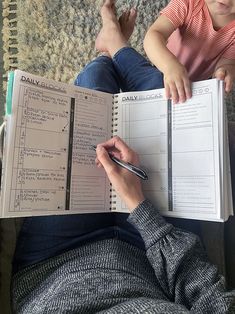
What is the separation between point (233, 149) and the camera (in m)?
0.82

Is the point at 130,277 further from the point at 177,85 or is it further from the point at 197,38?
the point at 197,38

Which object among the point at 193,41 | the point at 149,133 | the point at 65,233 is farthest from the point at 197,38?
the point at 65,233

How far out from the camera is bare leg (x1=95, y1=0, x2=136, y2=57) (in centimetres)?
98

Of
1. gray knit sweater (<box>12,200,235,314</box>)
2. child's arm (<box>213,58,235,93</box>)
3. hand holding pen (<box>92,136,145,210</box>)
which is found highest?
child's arm (<box>213,58,235,93</box>)

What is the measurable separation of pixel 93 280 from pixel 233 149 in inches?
14.8

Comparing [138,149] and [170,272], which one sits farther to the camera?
[138,149]

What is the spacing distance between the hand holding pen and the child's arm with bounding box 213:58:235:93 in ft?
0.73

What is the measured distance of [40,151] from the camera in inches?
27.9

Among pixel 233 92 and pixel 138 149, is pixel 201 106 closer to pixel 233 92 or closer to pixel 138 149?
pixel 138 149

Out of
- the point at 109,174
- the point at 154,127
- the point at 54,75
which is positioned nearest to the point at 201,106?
the point at 154,127

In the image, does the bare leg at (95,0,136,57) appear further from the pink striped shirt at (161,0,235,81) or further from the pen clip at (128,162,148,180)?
the pen clip at (128,162,148,180)

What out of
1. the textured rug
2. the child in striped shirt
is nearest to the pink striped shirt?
the child in striped shirt

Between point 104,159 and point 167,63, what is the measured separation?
0.22m

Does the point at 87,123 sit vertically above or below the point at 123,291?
above
